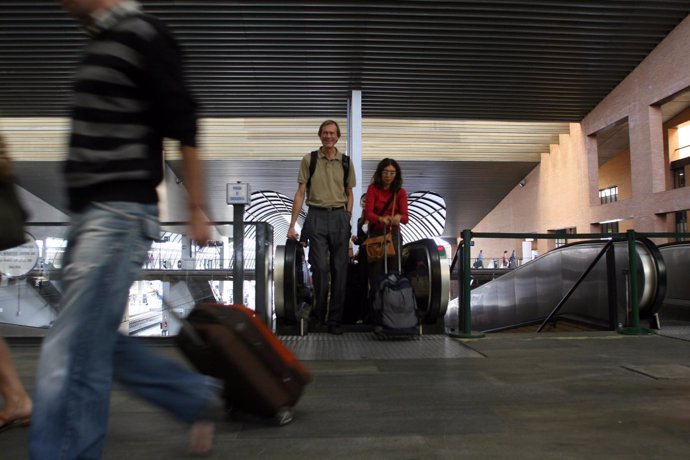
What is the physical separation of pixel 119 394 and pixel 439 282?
3.06m

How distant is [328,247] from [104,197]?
339cm

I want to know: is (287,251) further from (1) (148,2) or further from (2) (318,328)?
(1) (148,2)

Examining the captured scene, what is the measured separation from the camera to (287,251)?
4980mm

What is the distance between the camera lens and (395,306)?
460 cm

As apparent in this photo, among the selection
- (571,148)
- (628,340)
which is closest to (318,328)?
(628,340)

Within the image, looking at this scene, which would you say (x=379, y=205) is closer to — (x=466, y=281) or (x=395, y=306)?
(x=395, y=306)

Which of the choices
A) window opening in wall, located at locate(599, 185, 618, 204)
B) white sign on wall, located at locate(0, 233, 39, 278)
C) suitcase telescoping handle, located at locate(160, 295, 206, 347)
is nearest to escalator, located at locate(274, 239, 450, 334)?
white sign on wall, located at locate(0, 233, 39, 278)

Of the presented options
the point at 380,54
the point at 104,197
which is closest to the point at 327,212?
the point at 104,197

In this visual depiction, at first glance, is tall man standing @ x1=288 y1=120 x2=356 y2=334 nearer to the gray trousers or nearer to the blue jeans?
the gray trousers

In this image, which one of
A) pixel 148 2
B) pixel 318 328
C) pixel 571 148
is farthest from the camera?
pixel 571 148

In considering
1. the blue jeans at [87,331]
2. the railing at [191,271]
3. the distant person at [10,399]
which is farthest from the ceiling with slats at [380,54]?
the blue jeans at [87,331]

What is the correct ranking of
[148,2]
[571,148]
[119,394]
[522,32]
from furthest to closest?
[571,148] < [522,32] < [148,2] < [119,394]

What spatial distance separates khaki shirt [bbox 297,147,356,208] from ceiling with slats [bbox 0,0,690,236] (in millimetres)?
5099

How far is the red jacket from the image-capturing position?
5.00 m
